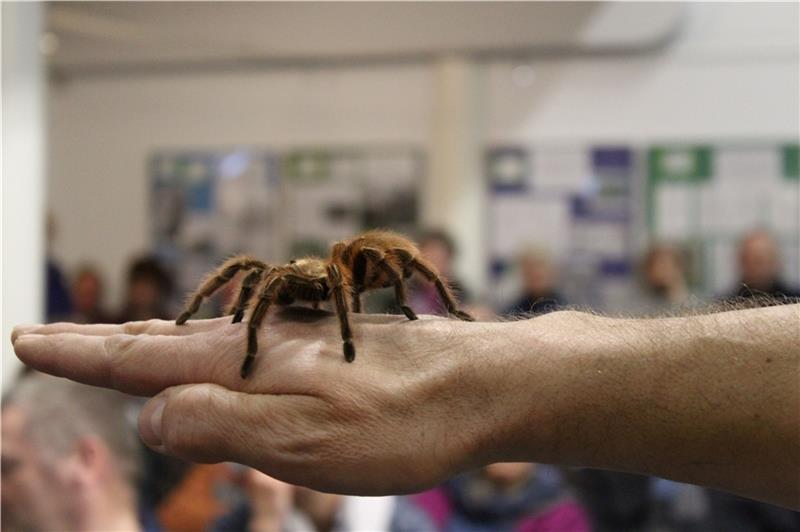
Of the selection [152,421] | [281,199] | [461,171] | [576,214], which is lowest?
[152,421]

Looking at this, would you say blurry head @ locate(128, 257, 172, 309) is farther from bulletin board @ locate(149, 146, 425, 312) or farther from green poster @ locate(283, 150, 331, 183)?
green poster @ locate(283, 150, 331, 183)

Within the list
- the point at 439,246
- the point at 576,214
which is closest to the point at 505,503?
the point at 439,246

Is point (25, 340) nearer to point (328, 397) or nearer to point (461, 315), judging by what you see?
point (328, 397)

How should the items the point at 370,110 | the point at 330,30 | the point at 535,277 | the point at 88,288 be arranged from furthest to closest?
1. the point at 370,110
2. the point at 88,288
3. the point at 535,277
4. the point at 330,30

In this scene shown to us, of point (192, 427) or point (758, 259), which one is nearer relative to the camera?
point (192, 427)

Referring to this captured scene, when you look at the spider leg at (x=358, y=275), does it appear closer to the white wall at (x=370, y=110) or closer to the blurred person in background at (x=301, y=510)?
the blurred person in background at (x=301, y=510)

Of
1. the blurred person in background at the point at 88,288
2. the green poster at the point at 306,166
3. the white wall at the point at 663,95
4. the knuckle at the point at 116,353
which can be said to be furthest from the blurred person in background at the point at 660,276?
the knuckle at the point at 116,353

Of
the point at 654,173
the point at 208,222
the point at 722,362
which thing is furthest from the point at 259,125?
the point at 722,362

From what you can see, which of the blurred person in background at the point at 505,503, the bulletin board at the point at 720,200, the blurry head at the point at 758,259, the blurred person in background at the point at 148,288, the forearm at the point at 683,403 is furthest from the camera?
the bulletin board at the point at 720,200
